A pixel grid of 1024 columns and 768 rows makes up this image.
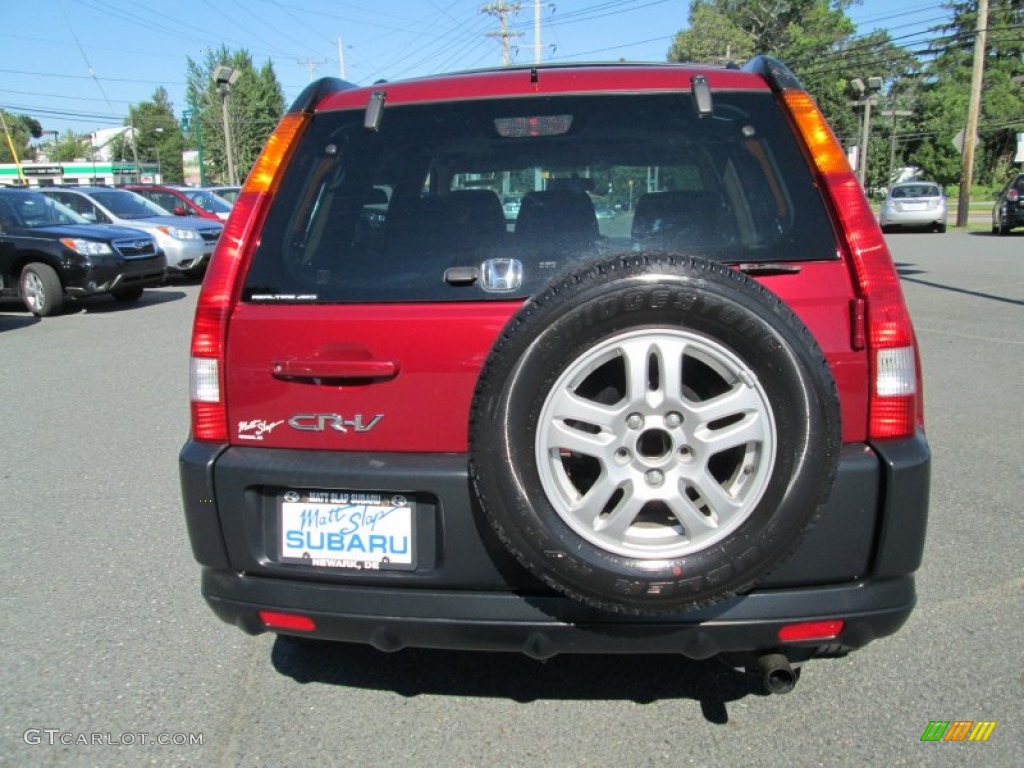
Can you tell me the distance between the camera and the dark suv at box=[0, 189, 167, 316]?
1191 cm

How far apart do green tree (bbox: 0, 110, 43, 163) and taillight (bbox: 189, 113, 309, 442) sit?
9495 centimetres

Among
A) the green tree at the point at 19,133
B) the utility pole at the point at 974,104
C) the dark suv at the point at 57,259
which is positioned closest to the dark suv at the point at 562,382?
the dark suv at the point at 57,259

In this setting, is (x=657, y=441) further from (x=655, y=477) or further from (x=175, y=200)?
(x=175, y=200)

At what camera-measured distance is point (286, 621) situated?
2436 millimetres

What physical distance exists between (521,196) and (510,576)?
3.67ft

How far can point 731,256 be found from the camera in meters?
2.32


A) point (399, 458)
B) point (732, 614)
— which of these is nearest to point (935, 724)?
Result: point (732, 614)

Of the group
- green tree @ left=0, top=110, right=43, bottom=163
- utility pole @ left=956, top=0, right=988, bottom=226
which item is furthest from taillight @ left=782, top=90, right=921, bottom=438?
green tree @ left=0, top=110, right=43, bottom=163

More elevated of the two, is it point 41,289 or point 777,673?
point 41,289

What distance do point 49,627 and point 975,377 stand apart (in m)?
6.95

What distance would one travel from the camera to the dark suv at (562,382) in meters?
2.08

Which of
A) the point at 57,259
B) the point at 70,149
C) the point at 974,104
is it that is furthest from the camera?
the point at 70,149

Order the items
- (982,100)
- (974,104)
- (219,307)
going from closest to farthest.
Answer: (219,307), (974,104), (982,100)

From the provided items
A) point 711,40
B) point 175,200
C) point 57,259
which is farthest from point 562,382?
point 711,40
